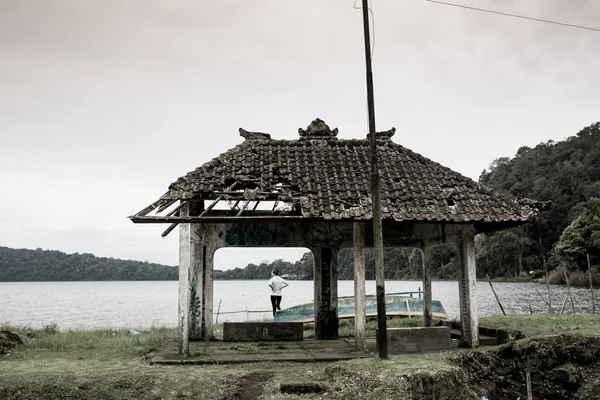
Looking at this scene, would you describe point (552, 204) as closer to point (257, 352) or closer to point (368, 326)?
point (368, 326)

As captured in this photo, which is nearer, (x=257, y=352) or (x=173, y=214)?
(x=173, y=214)

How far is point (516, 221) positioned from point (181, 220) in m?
7.45

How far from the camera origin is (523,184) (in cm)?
7694

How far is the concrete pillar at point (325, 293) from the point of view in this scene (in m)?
14.2

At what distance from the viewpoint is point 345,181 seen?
12.6 metres

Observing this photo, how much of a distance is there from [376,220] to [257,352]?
431cm

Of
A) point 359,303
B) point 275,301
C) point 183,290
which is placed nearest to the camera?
point 183,290

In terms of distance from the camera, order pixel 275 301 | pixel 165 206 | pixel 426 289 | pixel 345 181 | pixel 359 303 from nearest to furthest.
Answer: pixel 359 303 → pixel 165 206 → pixel 345 181 → pixel 426 289 → pixel 275 301

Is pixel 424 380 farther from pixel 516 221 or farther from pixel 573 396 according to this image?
pixel 516 221

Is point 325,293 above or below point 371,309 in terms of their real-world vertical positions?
above

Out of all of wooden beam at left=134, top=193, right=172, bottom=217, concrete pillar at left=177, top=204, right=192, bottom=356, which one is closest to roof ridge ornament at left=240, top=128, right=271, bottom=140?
wooden beam at left=134, top=193, right=172, bottom=217

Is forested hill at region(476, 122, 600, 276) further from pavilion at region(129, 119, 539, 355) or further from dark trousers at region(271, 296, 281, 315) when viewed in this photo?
pavilion at region(129, 119, 539, 355)

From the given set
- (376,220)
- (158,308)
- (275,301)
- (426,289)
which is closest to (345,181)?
(376,220)

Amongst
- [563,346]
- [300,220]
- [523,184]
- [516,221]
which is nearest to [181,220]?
[300,220]
